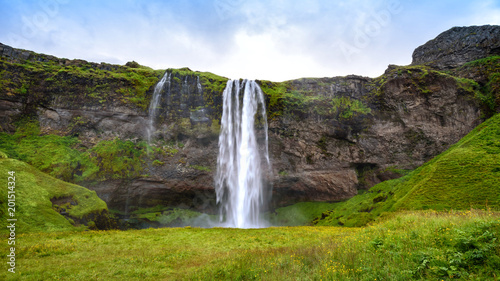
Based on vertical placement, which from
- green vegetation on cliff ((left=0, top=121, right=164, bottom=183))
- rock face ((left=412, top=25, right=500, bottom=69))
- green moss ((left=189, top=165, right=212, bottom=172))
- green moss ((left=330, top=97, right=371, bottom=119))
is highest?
rock face ((left=412, top=25, right=500, bottom=69))

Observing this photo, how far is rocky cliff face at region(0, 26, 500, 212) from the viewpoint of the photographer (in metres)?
37.8

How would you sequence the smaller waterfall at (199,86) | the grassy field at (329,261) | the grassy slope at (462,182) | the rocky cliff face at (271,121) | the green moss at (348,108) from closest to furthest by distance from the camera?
1. the grassy field at (329,261)
2. the grassy slope at (462,182)
3. the rocky cliff face at (271,121)
4. the smaller waterfall at (199,86)
5. the green moss at (348,108)

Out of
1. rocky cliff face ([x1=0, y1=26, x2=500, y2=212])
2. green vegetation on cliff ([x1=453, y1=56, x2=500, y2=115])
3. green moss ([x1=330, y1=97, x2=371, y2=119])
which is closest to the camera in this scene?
rocky cliff face ([x1=0, y1=26, x2=500, y2=212])

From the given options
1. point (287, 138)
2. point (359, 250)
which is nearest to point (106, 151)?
point (287, 138)

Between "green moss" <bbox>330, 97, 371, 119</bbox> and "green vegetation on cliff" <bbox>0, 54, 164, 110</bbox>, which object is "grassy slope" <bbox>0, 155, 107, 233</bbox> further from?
"green moss" <bbox>330, 97, 371, 119</bbox>

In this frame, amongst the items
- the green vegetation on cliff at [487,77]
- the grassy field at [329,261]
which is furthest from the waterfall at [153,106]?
the green vegetation on cliff at [487,77]

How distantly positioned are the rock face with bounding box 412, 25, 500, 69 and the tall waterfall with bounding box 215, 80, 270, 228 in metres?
43.8

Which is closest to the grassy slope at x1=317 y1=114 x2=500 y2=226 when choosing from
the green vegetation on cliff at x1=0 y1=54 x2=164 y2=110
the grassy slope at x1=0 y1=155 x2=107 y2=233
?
the grassy slope at x1=0 y1=155 x2=107 y2=233

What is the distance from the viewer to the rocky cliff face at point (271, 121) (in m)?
37.8

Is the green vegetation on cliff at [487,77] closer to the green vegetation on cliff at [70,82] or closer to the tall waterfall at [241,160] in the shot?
the tall waterfall at [241,160]

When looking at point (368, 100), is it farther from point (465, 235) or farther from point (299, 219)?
point (465, 235)

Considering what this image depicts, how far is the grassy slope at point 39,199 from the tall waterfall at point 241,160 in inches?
722

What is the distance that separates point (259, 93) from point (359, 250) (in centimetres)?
3598

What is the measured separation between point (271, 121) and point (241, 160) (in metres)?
8.85
